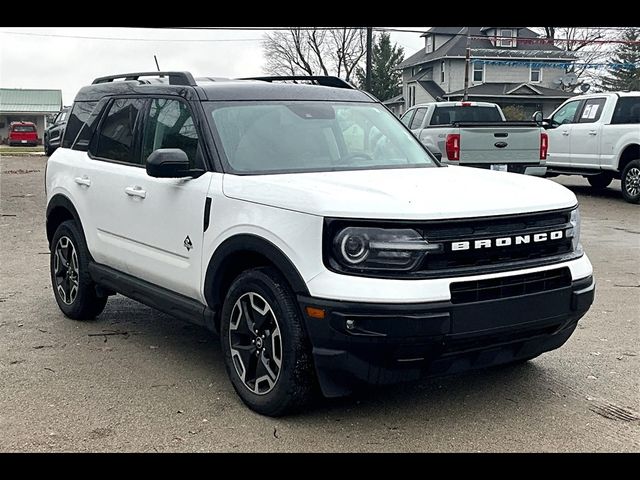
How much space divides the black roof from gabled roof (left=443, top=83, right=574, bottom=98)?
45.9 metres

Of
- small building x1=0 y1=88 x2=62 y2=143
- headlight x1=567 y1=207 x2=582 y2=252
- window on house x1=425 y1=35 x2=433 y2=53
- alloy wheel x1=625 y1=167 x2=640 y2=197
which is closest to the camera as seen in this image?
headlight x1=567 y1=207 x2=582 y2=252

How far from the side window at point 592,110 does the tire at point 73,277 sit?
39.4ft

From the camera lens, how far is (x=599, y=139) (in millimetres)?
15430

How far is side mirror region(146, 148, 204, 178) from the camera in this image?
4.77 m

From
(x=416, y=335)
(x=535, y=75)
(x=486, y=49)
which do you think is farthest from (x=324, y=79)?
(x=535, y=75)

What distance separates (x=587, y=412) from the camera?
446 centimetres

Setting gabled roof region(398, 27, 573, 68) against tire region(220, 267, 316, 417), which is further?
gabled roof region(398, 27, 573, 68)

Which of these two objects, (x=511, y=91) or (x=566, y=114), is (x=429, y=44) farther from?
(x=566, y=114)

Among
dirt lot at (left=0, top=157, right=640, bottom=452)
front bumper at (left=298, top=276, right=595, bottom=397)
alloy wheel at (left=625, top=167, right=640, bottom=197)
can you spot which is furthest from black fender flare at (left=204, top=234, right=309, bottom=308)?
alloy wheel at (left=625, top=167, right=640, bottom=197)

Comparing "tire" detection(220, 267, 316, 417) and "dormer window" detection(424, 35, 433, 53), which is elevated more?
"dormer window" detection(424, 35, 433, 53)

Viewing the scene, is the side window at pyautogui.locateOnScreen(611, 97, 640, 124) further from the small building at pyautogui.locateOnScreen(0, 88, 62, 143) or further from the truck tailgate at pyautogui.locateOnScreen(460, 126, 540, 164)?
the small building at pyautogui.locateOnScreen(0, 88, 62, 143)

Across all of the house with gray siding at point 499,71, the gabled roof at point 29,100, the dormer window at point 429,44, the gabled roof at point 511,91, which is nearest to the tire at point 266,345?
the house with gray siding at point 499,71

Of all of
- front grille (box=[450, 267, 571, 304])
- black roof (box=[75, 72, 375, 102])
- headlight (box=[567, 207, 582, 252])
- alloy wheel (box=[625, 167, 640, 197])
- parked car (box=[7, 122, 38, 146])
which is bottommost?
parked car (box=[7, 122, 38, 146])

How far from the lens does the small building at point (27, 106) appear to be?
2955 inches
